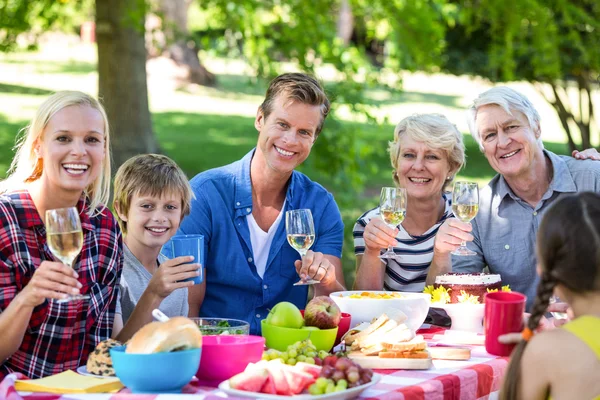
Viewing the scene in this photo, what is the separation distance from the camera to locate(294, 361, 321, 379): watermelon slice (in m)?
2.73

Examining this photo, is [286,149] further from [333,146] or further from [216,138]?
[216,138]

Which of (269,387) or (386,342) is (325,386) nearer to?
(269,387)

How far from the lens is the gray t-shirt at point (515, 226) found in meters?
4.41

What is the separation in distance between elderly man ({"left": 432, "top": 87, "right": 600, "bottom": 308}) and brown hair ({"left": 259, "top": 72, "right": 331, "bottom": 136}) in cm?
84

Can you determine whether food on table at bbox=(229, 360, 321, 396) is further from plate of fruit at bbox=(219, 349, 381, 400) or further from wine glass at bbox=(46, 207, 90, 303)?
wine glass at bbox=(46, 207, 90, 303)

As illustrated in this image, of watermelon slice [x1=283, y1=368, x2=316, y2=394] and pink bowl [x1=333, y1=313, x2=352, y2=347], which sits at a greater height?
pink bowl [x1=333, y1=313, x2=352, y2=347]

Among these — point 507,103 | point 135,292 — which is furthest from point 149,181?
point 507,103

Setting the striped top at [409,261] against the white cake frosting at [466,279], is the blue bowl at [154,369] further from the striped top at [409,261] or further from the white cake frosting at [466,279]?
the striped top at [409,261]

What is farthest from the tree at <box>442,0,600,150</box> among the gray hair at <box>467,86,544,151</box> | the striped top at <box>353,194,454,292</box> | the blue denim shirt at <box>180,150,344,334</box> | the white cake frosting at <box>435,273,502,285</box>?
the white cake frosting at <box>435,273,502,285</box>

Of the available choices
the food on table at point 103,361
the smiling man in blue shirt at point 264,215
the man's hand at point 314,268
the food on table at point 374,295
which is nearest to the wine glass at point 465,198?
the food on table at point 374,295

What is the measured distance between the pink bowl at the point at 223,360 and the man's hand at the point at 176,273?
0.29 meters

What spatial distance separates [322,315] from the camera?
3219mm

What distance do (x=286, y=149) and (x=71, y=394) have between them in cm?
181

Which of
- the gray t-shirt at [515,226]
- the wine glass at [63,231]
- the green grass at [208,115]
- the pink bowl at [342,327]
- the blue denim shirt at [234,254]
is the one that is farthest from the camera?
the green grass at [208,115]
